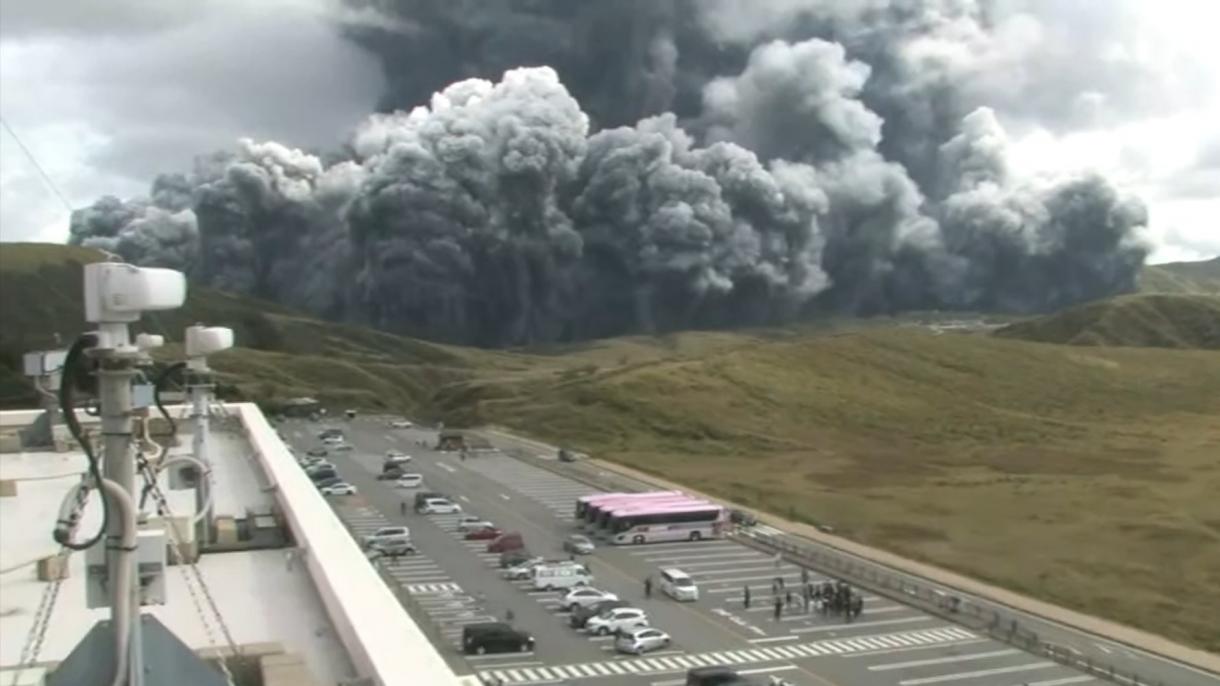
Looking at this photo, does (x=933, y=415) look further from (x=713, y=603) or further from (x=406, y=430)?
(x=713, y=603)

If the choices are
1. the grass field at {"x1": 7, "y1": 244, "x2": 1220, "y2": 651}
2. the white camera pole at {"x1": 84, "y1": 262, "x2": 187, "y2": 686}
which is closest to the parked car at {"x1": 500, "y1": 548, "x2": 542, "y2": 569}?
the grass field at {"x1": 7, "y1": 244, "x2": 1220, "y2": 651}

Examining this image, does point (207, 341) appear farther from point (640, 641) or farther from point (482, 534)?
point (482, 534)

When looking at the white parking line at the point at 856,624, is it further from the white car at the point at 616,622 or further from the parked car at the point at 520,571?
the parked car at the point at 520,571

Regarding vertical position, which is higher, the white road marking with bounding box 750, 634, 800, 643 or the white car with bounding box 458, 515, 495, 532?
the white car with bounding box 458, 515, 495, 532

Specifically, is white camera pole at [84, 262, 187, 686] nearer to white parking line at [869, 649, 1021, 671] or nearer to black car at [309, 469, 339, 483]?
white parking line at [869, 649, 1021, 671]

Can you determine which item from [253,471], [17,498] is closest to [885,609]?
[253,471]

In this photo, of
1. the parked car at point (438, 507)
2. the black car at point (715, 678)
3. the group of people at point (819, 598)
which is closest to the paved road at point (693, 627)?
the group of people at point (819, 598)
